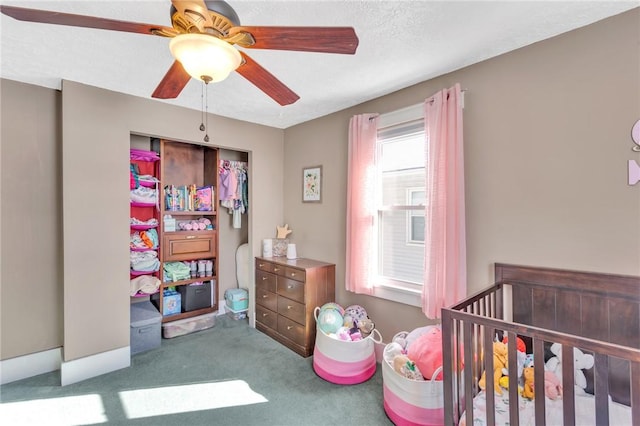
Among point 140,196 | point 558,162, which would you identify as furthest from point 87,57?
point 558,162

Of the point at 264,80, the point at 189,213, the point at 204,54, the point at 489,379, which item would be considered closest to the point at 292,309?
the point at 189,213

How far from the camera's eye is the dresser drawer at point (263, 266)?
3338mm

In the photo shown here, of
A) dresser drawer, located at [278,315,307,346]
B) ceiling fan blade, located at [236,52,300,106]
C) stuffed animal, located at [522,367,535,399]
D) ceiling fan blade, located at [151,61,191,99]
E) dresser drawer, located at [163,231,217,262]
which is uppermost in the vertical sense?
ceiling fan blade, located at [151,61,191,99]

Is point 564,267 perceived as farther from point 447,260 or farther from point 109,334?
point 109,334

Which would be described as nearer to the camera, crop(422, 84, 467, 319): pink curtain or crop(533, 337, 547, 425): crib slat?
crop(533, 337, 547, 425): crib slat

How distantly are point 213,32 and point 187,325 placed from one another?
319 cm

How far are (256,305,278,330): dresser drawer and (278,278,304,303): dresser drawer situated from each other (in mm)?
329

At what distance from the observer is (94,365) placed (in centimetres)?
253

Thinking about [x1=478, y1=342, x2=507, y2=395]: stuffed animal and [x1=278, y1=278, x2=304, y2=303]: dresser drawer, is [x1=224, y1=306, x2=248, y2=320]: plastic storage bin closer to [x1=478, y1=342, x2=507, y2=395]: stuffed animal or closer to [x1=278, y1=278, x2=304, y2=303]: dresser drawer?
[x1=278, y1=278, x2=304, y2=303]: dresser drawer

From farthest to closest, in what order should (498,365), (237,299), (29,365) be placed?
1. (237,299)
2. (29,365)
3. (498,365)

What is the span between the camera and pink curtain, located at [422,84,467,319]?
6.92ft

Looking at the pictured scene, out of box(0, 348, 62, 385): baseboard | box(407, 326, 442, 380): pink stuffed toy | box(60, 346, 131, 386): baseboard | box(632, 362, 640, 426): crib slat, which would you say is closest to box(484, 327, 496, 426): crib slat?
box(632, 362, 640, 426): crib slat

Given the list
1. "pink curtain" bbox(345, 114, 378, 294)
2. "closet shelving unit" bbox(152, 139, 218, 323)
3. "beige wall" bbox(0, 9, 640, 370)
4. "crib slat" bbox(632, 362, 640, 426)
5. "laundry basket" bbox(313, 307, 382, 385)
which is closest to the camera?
"crib slat" bbox(632, 362, 640, 426)

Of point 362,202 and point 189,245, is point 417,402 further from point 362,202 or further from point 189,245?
point 189,245
